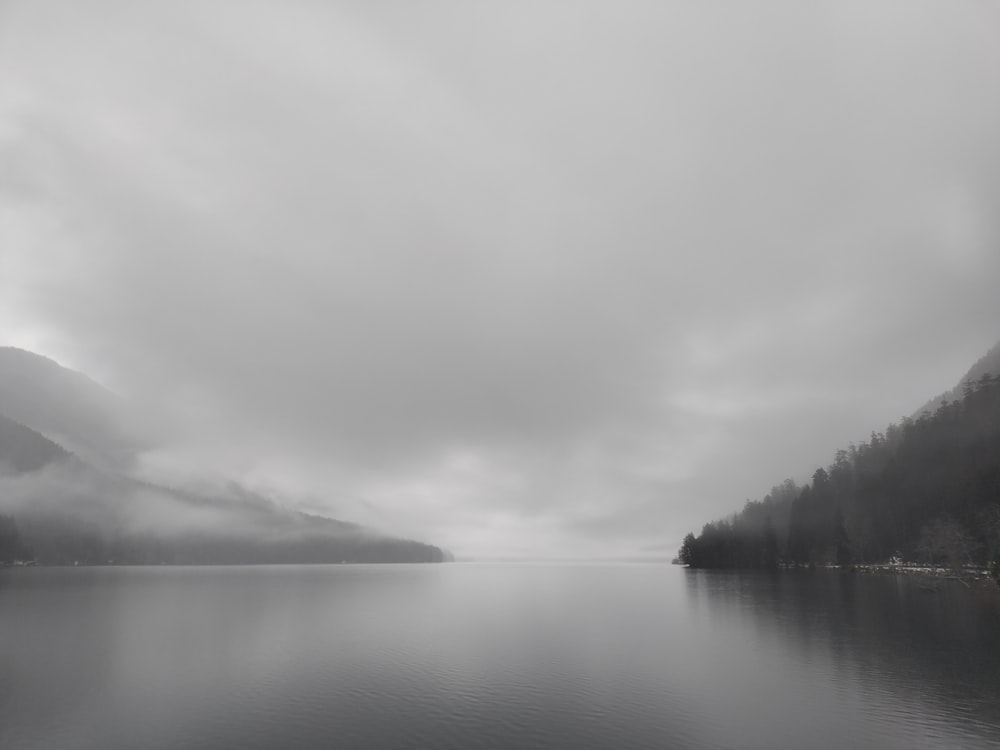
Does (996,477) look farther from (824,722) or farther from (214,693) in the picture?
(214,693)

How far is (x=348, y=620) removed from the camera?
416ft

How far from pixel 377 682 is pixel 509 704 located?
732 inches

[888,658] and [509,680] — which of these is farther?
[888,658]

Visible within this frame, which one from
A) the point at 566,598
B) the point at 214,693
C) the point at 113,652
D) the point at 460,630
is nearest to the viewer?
the point at 214,693

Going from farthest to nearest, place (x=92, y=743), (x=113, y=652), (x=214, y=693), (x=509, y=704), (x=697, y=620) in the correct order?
(x=697, y=620) → (x=113, y=652) → (x=214, y=693) → (x=509, y=704) → (x=92, y=743)

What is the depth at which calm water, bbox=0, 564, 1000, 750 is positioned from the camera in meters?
50.0

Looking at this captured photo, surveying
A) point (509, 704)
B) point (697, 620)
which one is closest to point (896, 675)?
point (509, 704)

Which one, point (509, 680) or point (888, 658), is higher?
point (888, 658)

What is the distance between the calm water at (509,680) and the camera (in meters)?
50.0

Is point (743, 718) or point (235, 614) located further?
point (235, 614)

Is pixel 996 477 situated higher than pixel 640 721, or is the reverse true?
pixel 996 477

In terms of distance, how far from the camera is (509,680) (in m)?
69.6

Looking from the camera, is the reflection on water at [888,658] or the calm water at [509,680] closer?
the calm water at [509,680]

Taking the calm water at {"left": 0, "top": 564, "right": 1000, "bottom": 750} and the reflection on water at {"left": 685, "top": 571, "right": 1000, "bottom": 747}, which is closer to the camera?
the calm water at {"left": 0, "top": 564, "right": 1000, "bottom": 750}
